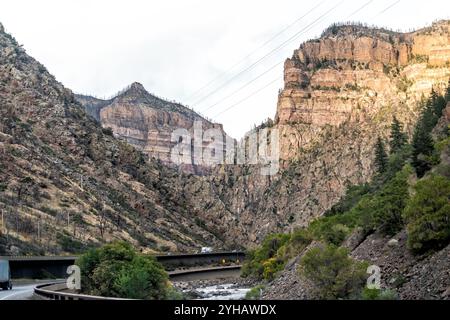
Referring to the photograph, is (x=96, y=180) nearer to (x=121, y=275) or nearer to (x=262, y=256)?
(x=262, y=256)

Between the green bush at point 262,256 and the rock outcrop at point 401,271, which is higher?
the rock outcrop at point 401,271

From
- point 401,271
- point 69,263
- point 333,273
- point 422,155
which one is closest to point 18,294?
point 333,273

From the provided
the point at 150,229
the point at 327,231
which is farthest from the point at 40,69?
the point at 327,231

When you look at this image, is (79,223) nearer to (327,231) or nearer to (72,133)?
(72,133)

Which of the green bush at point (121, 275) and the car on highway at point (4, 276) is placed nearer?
the green bush at point (121, 275)

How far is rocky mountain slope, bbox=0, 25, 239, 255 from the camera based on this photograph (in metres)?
88.8

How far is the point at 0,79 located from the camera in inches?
4801

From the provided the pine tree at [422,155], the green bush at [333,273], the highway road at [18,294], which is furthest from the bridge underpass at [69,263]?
the pine tree at [422,155]

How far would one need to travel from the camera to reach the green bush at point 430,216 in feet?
99.6

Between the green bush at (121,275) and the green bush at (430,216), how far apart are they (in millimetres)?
16229

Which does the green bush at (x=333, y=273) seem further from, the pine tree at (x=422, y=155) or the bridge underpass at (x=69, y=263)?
the bridge underpass at (x=69, y=263)

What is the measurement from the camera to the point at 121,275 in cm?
3862
